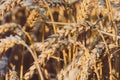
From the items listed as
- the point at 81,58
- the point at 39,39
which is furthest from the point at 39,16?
the point at 39,39

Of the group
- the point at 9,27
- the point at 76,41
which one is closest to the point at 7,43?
the point at 9,27

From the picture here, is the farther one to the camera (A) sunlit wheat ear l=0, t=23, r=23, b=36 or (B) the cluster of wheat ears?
(A) sunlit wheat ear l=0, t=23, r=23, b=36

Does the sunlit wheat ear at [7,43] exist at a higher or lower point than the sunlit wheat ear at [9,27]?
lower

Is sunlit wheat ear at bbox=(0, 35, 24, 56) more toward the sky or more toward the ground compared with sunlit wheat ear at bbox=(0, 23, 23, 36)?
more toward the ground

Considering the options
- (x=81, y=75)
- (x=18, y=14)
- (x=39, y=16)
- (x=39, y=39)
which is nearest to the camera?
(x=81, y=75)

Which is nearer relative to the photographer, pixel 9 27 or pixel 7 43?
pixel 7 43

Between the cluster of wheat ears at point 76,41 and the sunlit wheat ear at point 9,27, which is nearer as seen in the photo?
the cluster of wheat ears at point 76,41

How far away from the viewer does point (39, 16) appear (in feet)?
5.00

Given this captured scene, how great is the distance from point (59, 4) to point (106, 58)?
0.31 m

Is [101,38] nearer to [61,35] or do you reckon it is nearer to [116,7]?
[116,7]

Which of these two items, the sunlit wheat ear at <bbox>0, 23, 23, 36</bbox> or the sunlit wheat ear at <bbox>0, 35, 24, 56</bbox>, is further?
the sunlit wheat ear at <bbox>0, 23, 23, 36</bbox>

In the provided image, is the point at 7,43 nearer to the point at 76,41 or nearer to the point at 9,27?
the point at 9,27

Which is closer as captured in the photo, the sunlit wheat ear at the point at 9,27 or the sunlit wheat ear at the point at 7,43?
the sunlit wheat ear at the point at 7,43

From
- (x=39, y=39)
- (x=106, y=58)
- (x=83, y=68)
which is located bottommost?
(x=39, y=39)
